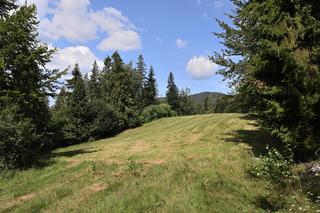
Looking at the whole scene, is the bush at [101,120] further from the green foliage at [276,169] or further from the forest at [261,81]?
the green foliage at [276,169]

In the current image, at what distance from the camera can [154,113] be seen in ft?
201

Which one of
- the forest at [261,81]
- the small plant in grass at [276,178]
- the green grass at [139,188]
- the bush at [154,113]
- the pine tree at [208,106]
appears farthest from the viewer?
the pine tree at [208,106]

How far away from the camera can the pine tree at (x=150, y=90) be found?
259ft

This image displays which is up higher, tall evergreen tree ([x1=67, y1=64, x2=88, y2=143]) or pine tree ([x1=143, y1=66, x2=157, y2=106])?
pine tree ([x1=143, y1=66, x2=157, y2=106])

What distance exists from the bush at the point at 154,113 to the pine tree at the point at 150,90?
47.2ft

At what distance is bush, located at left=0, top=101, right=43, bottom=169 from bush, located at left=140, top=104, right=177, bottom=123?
41.4 m

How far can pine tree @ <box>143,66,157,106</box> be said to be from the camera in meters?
78.8

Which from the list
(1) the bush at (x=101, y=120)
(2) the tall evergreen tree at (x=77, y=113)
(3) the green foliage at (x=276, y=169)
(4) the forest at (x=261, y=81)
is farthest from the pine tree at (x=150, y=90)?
(3) the green foliage at (x=276, y=169)

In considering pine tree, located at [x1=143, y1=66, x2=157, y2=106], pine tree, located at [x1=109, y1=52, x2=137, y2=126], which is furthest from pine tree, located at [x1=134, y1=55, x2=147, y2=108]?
pine tree, located at [x1=109, y1=52, x2=137, y2=126]

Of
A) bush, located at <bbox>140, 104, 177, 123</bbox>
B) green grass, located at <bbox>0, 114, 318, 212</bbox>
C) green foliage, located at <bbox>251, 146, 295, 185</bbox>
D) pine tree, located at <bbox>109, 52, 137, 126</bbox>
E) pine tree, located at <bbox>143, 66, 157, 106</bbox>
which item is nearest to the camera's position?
green grass, located at <bbox>0, 114, 318, 212</bbox>

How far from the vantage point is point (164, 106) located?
211 feet

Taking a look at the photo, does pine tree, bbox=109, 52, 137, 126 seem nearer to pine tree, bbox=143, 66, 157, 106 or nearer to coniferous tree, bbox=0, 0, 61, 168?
pine tree, bbox=143, 66, 157, 106

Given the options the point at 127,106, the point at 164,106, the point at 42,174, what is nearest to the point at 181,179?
the point at 42,174

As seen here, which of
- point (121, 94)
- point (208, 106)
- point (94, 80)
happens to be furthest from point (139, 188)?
point (208, 106)
